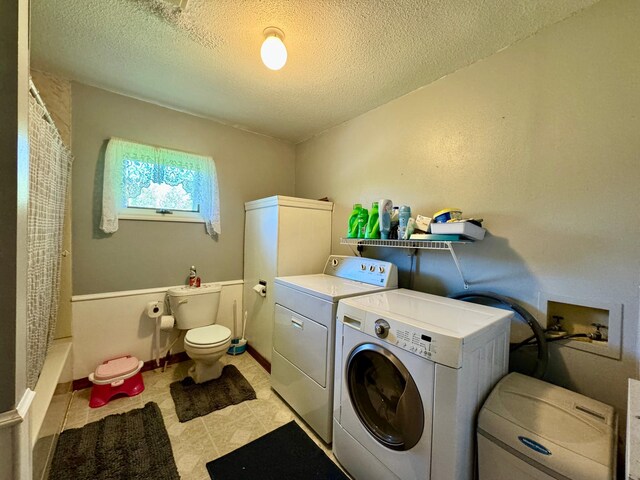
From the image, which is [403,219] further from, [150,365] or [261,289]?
[150,365]

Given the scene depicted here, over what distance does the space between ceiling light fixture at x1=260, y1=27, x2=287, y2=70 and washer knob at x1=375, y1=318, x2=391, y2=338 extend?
146 cm

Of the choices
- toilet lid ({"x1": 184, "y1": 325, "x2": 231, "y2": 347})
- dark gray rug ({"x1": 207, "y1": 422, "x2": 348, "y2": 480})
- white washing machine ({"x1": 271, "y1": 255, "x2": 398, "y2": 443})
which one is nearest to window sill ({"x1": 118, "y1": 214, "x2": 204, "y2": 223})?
toilet lid ({"x1": 184, "y1": 325, "x2": 231, "y2": 347})

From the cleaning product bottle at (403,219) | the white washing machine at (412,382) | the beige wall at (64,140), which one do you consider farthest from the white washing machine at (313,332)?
the beige wall at (64,140)

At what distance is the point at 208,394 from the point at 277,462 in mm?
833

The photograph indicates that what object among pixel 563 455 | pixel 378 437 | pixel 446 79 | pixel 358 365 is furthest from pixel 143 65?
pixel 563 455

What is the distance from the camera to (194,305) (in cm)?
221

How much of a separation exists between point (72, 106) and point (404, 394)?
292 centimetres

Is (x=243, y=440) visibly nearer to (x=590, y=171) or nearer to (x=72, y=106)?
(x=590, y=171)

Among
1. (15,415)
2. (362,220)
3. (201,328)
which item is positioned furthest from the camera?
(201,328)

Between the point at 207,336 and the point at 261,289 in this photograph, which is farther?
the point at 261,289

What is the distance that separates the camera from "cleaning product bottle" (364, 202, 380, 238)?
178cm

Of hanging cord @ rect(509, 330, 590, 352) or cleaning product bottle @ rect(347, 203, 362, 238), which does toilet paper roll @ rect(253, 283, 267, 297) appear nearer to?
cleaning product bottle @ rect(347, 203, 362, 238)

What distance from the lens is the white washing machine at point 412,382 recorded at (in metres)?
0.95

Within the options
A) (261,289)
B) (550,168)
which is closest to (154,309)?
(261,289)
